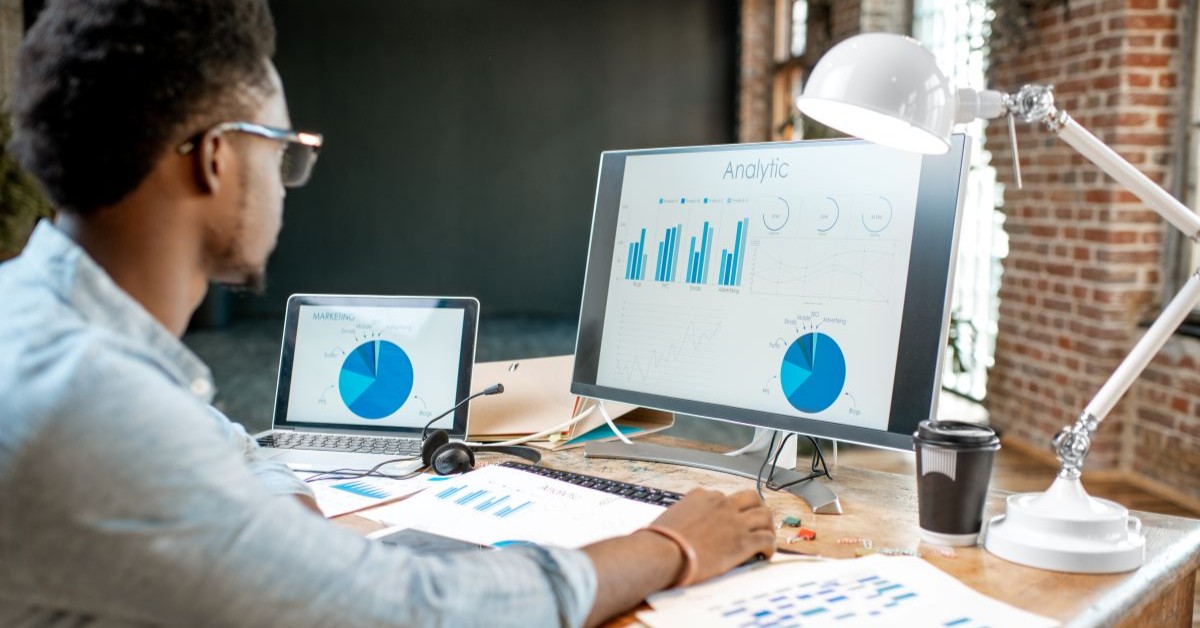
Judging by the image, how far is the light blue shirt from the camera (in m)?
0.62

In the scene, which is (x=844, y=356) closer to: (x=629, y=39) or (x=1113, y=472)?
(x=1113, y=472)

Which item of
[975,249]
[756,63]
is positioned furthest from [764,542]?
[756,63]

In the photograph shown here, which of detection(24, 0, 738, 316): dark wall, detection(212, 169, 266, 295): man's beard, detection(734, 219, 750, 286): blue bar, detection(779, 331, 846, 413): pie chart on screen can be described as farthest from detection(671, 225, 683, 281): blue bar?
detection(24, 0, 738, 316): dark wall

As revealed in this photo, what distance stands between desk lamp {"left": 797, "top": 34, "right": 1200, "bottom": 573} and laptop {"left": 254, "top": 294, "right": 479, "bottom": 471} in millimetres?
686

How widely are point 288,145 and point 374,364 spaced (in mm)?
653

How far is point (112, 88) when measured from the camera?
729mm

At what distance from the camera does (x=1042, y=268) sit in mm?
3902

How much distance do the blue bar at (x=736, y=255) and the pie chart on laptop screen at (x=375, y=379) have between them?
52 cm

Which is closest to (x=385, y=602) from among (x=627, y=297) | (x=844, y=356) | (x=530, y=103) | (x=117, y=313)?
(x=117, y=313)

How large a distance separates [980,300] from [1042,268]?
644mm

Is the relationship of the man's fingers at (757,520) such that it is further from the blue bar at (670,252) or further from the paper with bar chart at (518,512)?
the blue bar at (670,252)

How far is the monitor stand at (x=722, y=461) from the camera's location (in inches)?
47.0

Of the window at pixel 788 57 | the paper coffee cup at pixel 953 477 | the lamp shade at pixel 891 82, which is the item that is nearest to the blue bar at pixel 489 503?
the paper coffee cup at pixel 953 477

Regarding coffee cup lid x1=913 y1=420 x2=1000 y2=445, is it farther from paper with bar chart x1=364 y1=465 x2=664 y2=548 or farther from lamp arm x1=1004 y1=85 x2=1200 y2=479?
paper with bar chart x1=364 y1=465 x2=664 y2=548
